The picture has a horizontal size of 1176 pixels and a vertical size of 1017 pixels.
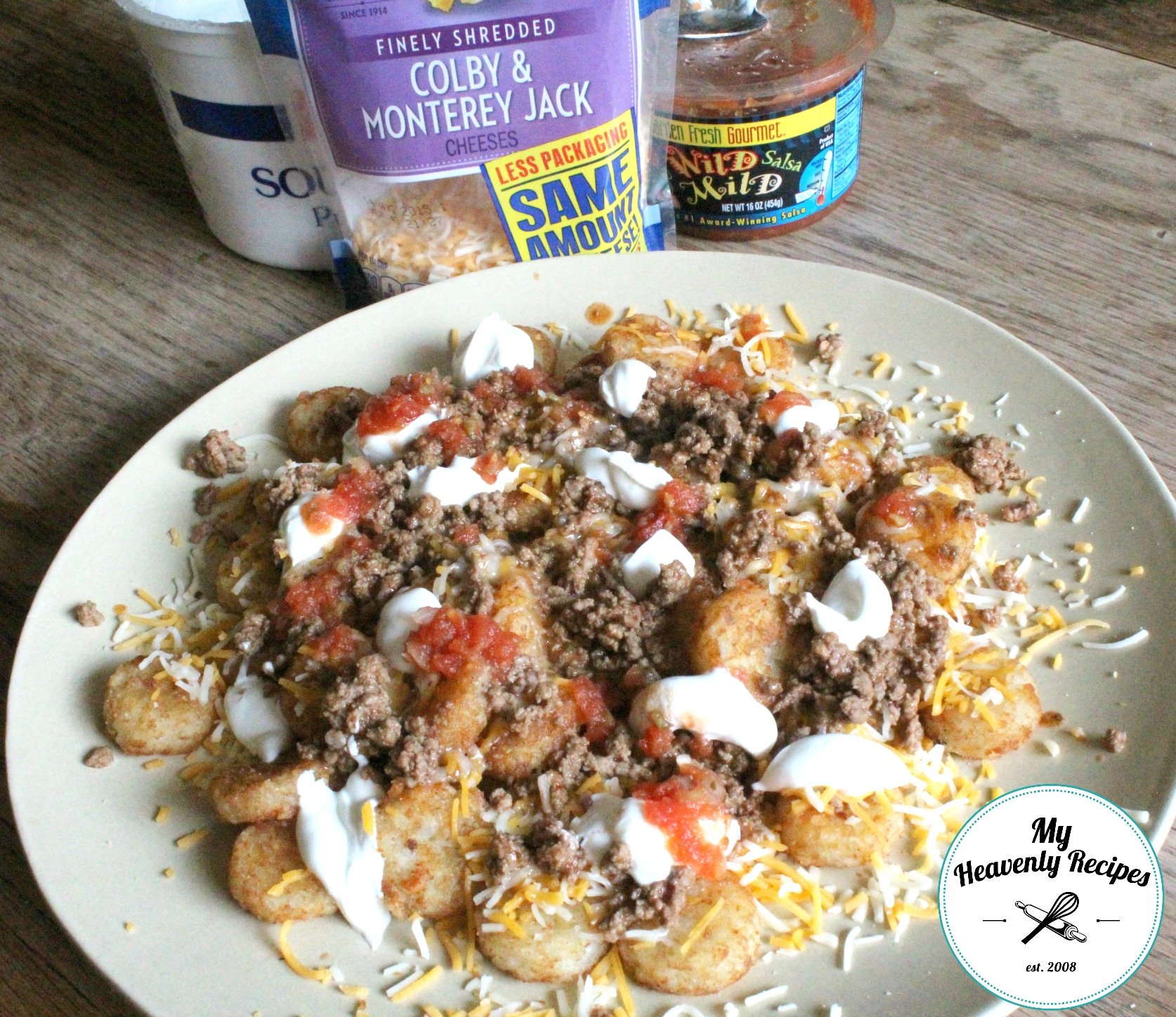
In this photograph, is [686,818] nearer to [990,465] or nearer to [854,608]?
[854,608]

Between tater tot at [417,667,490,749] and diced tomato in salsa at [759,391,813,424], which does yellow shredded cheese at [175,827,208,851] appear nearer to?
tater tot at [417,667,490,749]

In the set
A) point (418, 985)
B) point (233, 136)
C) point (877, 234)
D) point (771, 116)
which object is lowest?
point (877, 234)

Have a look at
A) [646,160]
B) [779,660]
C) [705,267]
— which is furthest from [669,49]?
[779,660]

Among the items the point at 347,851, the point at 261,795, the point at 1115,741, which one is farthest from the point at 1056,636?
the point at 261,795

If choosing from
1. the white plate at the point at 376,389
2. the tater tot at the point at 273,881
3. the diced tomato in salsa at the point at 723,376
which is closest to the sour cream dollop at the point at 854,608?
the white plate at the point at 376,389

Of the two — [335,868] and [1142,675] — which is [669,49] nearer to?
[1142,675]

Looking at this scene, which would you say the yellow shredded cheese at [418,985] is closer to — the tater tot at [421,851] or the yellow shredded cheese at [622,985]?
the tater tot at [421,851]
